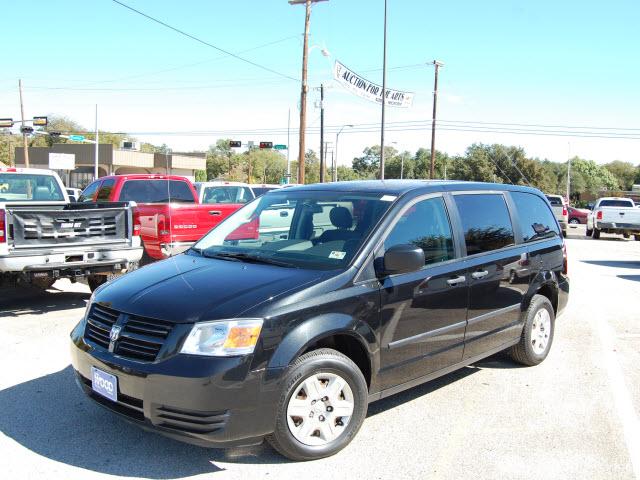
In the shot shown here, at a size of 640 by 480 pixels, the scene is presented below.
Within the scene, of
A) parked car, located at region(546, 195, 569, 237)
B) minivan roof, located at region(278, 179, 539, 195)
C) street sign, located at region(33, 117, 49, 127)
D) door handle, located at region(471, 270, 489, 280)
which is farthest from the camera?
street sign, located at region(33, 117, 49, 127)

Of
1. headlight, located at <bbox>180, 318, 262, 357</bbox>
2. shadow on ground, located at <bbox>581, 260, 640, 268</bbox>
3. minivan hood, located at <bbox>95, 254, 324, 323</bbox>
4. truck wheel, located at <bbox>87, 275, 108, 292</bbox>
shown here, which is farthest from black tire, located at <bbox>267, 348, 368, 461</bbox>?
shadow on ground, located at <bbox>581, 260, 640, 268</bbox>

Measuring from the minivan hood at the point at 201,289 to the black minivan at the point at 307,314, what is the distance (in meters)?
0.01

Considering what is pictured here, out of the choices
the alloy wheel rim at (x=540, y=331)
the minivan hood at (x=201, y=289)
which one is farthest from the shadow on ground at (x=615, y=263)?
the minivan hood at (x=201, y=289)

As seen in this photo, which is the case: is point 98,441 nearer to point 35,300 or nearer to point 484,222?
point 484,222

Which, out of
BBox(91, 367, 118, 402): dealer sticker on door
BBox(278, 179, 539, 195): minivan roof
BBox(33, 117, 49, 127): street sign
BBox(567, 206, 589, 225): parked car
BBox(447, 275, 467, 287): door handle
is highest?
BBox(33, 117, 49, 127): street sign

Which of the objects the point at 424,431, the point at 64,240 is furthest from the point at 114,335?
the point at 64,240

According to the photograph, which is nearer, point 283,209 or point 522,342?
point 283,209

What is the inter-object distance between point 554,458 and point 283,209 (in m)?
2.77

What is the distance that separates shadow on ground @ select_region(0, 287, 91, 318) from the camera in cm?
825

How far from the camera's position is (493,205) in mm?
5445

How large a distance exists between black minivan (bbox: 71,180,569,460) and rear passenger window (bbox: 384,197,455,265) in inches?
0.5

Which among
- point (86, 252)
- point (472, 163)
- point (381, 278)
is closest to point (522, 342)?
point (381, 278)

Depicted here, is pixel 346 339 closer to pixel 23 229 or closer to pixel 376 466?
pixel 376 466

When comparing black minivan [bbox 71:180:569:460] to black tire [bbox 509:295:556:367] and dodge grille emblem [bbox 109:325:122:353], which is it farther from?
black tire [bbox 509:295:556:367]
